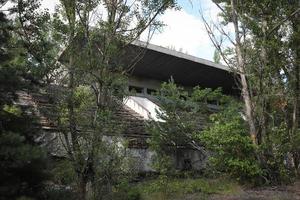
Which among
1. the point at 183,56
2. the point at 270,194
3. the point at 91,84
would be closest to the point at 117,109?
the point at 91,84

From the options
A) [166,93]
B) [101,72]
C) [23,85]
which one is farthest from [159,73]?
[23,85]

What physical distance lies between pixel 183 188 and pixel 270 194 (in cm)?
261

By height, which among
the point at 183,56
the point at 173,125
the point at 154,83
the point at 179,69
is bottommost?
the point at 173,125

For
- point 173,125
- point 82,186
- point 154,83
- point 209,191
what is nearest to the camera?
point 82,186

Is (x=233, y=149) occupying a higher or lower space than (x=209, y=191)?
higher

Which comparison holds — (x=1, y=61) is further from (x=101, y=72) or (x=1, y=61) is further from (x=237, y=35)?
(x=237, y=35)

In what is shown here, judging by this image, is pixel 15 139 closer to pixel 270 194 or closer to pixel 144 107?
pixel 270 194

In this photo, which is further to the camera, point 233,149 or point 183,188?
point 233,149

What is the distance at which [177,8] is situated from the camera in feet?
45.9

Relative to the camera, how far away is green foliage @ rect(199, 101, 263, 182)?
15.9 m

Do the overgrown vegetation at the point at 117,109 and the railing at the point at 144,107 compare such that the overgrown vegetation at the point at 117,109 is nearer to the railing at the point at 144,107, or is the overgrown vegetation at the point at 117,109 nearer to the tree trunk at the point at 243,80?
the tree trunk at the point at 243,80

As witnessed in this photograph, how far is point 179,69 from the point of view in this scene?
24.5 m

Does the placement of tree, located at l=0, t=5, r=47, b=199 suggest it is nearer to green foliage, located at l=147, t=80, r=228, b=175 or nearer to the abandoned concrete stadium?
the abandoned concrete stadium

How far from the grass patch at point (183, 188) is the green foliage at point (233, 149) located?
0.52 metres
